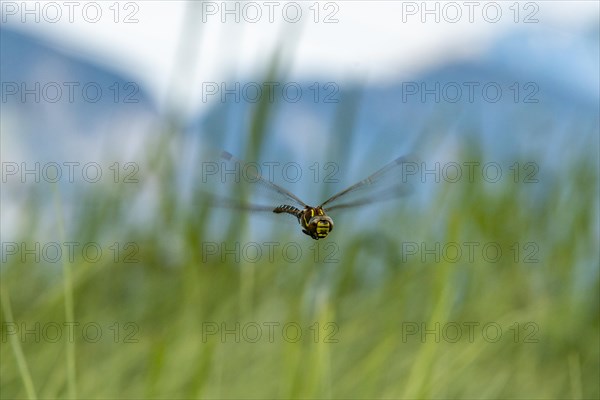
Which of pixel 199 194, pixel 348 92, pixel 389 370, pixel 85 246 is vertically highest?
pixel 348 92

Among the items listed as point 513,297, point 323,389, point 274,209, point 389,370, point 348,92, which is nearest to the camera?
point 323,389

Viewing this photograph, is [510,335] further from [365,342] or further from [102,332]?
[102,332]

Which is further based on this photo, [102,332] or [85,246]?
[102,332]

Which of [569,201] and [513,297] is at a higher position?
[569,201]

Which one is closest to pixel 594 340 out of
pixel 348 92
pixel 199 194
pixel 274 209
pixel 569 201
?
pixel 569 201
